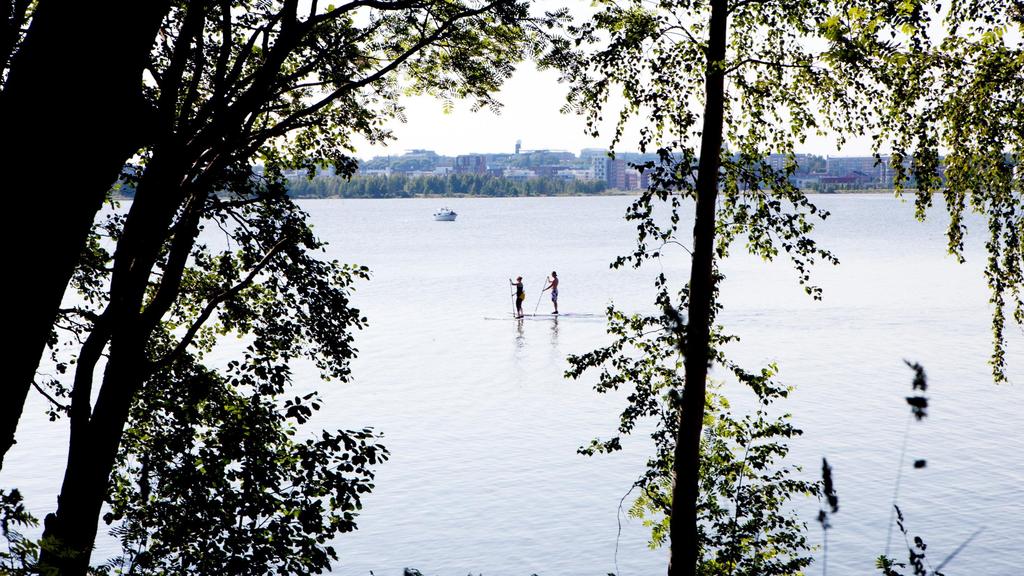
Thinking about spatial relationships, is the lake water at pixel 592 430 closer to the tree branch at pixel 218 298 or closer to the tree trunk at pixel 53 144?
the tree branch at pixel 218 298

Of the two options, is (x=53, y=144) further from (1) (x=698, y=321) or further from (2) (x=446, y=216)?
(2) (x=446, y=216)

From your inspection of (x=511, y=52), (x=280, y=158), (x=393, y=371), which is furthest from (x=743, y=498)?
(x=393, y=371)

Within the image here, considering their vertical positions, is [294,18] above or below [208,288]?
above

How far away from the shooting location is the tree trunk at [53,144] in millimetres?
2555

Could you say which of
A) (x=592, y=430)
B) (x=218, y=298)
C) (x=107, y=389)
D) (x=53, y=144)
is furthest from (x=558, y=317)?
(x=53, y=144)

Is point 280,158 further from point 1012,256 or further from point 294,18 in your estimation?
point 1012,256

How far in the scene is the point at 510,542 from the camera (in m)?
19.7

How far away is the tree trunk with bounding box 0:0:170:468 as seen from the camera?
255cm

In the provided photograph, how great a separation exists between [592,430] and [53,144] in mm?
25257

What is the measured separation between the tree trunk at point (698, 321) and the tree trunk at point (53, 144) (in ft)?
27.2

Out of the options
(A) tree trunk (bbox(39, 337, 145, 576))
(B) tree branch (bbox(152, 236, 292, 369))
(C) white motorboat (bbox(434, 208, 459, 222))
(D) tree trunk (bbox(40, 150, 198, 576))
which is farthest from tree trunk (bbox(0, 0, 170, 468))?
(C) white motorboat (bbox(434, 208, 459, 222))

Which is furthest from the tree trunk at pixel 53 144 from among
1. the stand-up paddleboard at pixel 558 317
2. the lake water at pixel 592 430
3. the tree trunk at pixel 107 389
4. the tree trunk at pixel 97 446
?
the stand-up paddleboard at pixel 558 317

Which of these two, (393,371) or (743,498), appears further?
(393,371)

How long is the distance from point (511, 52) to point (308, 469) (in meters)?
5.01
